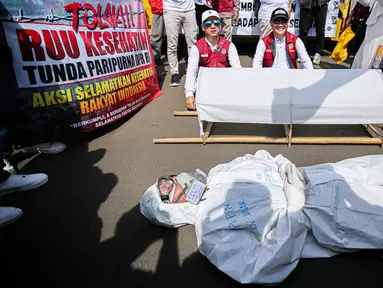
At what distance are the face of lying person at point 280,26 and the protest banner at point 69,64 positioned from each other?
6.44 feet

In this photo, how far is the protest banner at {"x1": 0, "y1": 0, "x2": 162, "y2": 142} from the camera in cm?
289

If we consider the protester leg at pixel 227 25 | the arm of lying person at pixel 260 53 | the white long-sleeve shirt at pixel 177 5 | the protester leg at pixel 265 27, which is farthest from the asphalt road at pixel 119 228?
the protester leg at pixel 227 25

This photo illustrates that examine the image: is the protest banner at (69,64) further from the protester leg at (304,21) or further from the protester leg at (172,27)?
the protester leg at (304,21)

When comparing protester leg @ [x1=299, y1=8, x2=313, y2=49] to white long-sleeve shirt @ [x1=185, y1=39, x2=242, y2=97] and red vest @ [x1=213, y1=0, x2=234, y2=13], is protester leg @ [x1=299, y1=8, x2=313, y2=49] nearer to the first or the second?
red vest @ [x1=213, y1=0, x2=234, y2=13]

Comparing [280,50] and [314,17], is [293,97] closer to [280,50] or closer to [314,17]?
[280,50]

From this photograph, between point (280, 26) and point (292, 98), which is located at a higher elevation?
point (280, 26)

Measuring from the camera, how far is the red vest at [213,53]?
3945 mm

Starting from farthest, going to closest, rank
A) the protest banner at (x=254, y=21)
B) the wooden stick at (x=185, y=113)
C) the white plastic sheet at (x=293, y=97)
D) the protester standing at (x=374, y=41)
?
the protest banner at (x=254, y=21) < the wooden stick at (x=185, y=113) < the protester standing at (x=374, y=41) < the white plastic sheet at (x=293, y=97)

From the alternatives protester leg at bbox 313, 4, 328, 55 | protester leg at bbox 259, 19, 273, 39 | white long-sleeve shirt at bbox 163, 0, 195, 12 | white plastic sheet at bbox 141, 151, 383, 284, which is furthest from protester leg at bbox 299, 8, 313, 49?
white plastic sheet at bbox 141, 151, 383, 284

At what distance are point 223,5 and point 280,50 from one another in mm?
2616

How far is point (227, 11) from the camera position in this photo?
6000mm

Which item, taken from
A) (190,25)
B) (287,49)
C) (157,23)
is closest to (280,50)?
(287,49)

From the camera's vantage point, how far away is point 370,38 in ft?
13.3

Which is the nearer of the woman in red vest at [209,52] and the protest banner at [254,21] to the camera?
the woman in red vest at [209,52]
